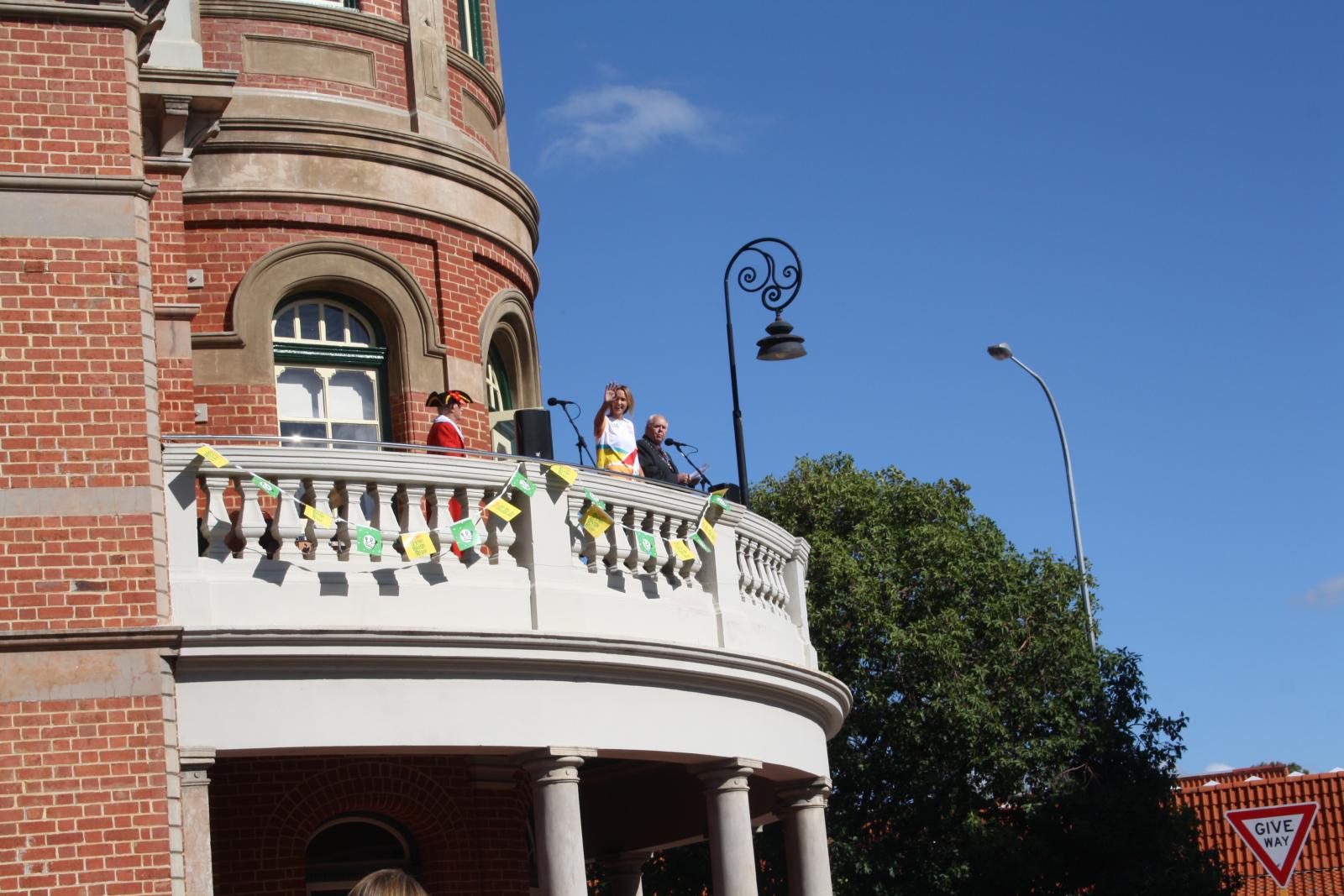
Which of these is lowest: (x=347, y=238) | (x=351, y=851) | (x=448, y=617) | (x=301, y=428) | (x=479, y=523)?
(x=351, y=851)

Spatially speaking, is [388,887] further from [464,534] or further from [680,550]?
[680,550]

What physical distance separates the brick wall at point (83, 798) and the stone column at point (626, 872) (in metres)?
9.51

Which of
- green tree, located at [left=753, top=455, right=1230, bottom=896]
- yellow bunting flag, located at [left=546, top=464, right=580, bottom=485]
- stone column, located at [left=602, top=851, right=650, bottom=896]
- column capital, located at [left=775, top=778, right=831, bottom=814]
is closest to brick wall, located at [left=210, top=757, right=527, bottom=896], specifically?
column capital, located at [left=775, top=778, right=831, bottom=814]

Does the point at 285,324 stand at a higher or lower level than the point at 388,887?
higher

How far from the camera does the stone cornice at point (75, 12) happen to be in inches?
507

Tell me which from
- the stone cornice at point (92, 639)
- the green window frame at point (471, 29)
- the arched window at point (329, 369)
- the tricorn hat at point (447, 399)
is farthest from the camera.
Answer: the green window frame at point (471, 29)

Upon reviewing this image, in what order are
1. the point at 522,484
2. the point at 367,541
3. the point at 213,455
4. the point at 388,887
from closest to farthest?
the point at 388,887, the point at 213,455, the point at 367,541, the point at 522,484

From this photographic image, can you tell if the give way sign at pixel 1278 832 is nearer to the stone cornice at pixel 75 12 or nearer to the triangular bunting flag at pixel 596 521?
the triangular bunting flag at pixel 596 521

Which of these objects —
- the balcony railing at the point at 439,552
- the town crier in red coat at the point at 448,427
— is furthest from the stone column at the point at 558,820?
the town crier in red coat at the point at 448,427

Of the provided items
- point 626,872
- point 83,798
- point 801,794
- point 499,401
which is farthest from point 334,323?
point 626,872

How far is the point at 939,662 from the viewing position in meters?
30.9

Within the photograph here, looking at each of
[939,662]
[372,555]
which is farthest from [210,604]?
[939,662]

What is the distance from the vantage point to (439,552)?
13.3m

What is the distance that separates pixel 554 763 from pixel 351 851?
302 cm
